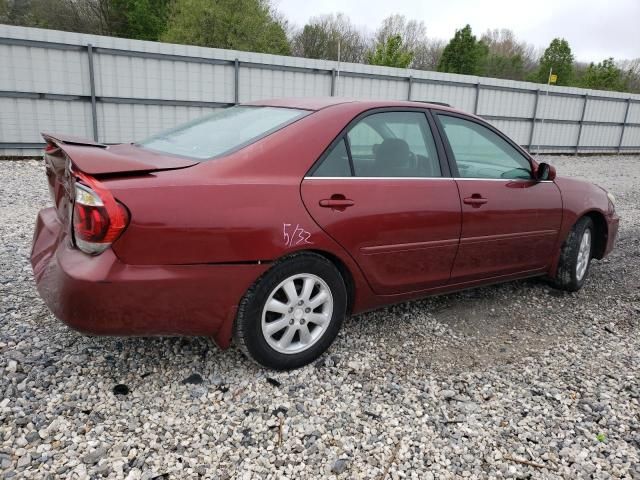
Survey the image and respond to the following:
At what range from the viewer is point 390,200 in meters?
2.96

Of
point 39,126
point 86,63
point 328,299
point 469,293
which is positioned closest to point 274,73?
point 86,63

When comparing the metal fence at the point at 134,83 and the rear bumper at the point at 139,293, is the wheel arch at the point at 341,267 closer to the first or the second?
the rear bumper at the point at 139,293

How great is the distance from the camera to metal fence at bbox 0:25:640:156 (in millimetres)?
9945

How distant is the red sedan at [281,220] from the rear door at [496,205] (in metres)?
0.01

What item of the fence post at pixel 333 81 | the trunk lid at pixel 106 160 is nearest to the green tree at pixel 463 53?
the fence post at pixel 333 81

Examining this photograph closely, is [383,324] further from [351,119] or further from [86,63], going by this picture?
[86,63]

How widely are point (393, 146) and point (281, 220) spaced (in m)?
1.03

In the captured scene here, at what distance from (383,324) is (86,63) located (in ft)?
31.1

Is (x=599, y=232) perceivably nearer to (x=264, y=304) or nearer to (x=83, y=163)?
(x=264, y=304)

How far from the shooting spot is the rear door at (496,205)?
11.2 ft

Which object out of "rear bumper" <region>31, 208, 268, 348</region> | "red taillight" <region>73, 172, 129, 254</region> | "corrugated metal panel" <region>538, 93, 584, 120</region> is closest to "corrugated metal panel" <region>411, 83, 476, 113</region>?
"corrugated metal panel" <region>538, 93, 584, 120</region>

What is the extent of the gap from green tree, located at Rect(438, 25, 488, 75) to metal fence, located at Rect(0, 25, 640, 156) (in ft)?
63.0

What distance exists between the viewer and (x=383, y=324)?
11.7ft

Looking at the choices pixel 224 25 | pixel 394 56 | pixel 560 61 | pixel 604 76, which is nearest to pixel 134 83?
pixel 224 25
